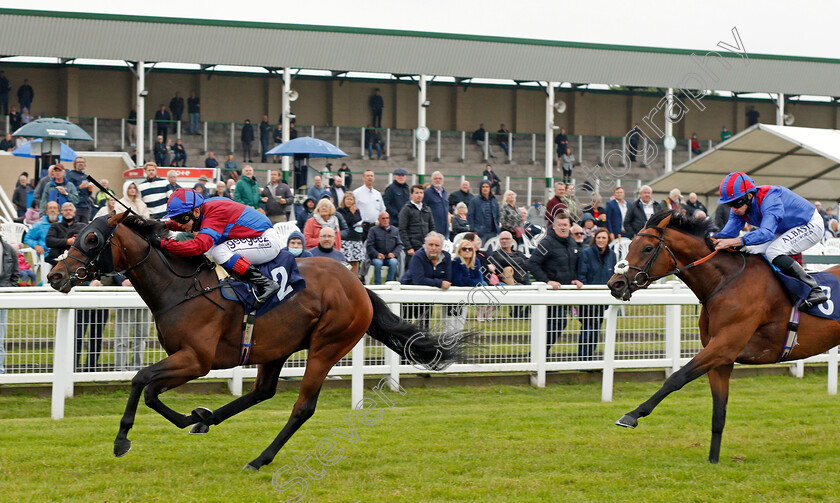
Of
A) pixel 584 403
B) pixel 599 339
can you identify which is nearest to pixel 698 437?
pixel 584 403

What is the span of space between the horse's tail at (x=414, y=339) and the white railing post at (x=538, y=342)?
7.30 feet

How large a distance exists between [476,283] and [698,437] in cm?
292

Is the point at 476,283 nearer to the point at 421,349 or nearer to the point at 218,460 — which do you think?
the point at 421,349

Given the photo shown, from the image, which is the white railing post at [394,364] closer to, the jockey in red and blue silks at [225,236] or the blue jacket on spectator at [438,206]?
the jockey in red and blue silks at [225,236]

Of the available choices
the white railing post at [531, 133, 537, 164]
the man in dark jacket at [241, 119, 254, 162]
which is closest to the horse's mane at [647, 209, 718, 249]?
the man in dark jacket at [241, 119, 254, 162]

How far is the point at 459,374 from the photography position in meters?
8.84

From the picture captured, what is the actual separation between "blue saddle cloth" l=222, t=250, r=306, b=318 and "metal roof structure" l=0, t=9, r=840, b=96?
1418cm

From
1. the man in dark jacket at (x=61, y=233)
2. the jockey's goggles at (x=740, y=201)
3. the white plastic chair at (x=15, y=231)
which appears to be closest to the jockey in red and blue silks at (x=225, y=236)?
the jockey's goggles at (x=740, y=201)

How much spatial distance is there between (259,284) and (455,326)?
Answer: 2857 mm

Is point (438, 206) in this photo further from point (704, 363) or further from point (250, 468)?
point (250, 468)

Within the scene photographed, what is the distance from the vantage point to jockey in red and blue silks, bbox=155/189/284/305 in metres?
5.70

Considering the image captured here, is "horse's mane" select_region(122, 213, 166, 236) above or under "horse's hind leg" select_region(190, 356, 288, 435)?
above

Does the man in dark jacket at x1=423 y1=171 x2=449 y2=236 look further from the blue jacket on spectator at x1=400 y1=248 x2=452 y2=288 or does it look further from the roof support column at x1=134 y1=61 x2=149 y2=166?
the roof support column at x1=134 y1=61 x2=149 y2=166

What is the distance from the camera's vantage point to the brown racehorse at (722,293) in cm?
609
